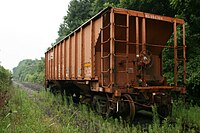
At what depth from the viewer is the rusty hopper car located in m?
6.85

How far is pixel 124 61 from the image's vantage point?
26.3ft

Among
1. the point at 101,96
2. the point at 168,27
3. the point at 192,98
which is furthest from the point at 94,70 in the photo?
the point at 192,98

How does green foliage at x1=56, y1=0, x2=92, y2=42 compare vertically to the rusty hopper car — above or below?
above

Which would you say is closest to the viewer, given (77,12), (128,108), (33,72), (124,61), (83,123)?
(128,108)

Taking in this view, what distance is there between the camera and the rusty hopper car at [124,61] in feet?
22.5

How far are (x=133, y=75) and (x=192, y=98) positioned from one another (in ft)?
13.1

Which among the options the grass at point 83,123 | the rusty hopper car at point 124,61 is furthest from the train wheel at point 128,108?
the grass at point 83,123

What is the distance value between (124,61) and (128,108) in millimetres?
1813

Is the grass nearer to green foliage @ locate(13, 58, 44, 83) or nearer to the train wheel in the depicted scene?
the train wheel

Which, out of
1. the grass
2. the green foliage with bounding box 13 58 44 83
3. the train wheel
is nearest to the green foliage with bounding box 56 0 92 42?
the green foliage with bounding box 13 58 44 83

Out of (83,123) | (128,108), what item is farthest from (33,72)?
(128,108)

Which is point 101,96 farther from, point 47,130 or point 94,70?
point 47,130

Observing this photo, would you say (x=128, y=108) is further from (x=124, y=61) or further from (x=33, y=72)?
(x=33, y=72)

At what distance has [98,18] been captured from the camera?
758 centimetres
